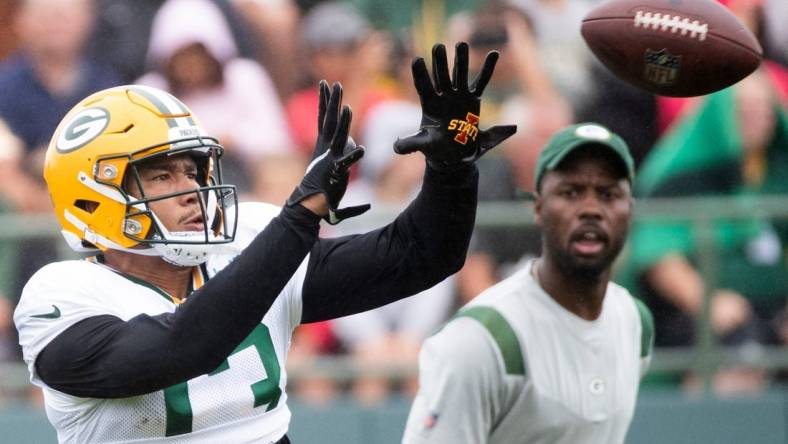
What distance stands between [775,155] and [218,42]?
2722 mm

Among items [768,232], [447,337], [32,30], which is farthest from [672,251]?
[32,30]

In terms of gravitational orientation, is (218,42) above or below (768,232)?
above

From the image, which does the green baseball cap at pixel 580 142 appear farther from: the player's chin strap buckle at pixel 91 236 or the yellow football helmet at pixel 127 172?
the player's chin strap buckle at pixel 91 236

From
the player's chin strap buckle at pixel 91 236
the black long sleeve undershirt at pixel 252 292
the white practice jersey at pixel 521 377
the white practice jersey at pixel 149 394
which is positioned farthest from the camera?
the white practice jersey at pixel 521 377

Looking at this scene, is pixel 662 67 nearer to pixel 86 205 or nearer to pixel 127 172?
pixel 127 172

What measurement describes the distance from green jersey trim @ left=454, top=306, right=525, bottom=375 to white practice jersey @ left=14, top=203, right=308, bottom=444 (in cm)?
65

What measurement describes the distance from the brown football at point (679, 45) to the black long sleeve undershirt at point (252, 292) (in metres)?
0.79

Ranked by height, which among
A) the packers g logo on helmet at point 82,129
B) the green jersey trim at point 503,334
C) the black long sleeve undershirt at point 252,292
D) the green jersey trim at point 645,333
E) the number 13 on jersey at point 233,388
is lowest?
the green jersey trim at point 645,333

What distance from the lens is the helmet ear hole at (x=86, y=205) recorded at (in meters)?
3.38

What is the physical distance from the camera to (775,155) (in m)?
6.34

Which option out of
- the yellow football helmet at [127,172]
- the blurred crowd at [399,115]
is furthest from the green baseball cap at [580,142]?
the blurred crowd at [399,115]

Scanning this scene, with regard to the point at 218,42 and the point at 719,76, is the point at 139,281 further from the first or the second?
the point at 218,42

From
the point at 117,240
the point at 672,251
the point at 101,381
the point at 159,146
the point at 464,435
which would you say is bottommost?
the point at 672,251

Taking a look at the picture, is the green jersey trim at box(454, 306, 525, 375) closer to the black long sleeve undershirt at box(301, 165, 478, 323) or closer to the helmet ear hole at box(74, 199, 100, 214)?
the black long sleeve undershirt at box(301, 165, 478, 323)
